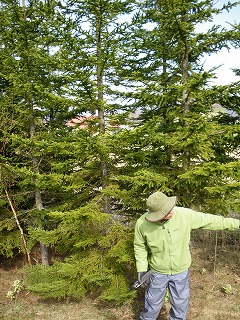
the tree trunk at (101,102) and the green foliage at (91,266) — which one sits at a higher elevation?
the tree trunk at (101,102)

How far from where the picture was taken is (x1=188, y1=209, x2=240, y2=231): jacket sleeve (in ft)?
13.1

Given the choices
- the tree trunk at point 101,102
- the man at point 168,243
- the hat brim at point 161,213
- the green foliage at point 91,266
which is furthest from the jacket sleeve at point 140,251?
the tree trunk at point 101,102

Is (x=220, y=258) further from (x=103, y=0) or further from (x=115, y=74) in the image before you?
(x=103, y=0)

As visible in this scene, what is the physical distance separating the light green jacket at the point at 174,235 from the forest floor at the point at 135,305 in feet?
6.36

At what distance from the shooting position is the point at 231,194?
18.6 ft

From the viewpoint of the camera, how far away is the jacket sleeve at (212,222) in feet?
13.1

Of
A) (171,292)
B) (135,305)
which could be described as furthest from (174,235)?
(135,305)

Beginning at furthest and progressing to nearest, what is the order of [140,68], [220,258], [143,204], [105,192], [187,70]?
[220,258] < [140,68] < [187,70] < [143,204] < [105,192]

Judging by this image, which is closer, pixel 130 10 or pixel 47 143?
pixel 47 143

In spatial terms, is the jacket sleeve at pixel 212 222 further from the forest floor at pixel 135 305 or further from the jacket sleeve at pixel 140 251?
the forest floor at pixel 135 305

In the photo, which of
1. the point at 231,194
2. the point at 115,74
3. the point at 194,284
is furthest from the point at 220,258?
the point at 115,74

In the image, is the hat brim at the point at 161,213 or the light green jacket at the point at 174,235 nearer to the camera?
the hat brim at the point at 161,213

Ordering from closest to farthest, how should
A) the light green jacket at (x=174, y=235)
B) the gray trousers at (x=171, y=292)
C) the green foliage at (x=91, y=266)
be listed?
the light green jacket at (x=174, y=235), the gray trousers at (x=171, y=292), the green foliage at (x=91, y=266)

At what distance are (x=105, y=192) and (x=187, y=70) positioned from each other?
10.8ft
